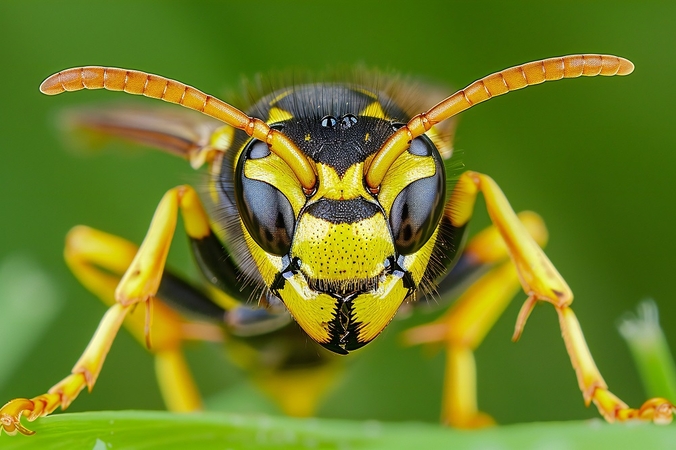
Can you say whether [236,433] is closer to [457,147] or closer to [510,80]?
[510,80]

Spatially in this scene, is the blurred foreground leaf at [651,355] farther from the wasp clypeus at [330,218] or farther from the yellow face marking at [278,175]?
the yellow face marking at [278,175]

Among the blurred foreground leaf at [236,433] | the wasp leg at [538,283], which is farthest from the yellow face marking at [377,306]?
the blurred foreground leaf at [236,433]

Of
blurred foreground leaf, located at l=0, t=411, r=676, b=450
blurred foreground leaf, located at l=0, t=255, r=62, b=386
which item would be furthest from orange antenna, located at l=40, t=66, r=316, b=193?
blurred foreground leaf, located at l=0, t=255, r=62, b=386

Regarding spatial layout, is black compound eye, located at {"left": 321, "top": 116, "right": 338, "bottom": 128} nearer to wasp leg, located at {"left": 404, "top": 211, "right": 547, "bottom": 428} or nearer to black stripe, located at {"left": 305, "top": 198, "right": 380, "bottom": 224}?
black stripe, located at {"left": 305, "top": 198, "right": 380, "bottom": 224}

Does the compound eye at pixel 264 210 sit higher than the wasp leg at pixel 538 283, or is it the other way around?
the compound eye at pixel 264 210

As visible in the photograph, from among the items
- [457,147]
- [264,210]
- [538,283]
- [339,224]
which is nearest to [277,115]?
[264,210]
